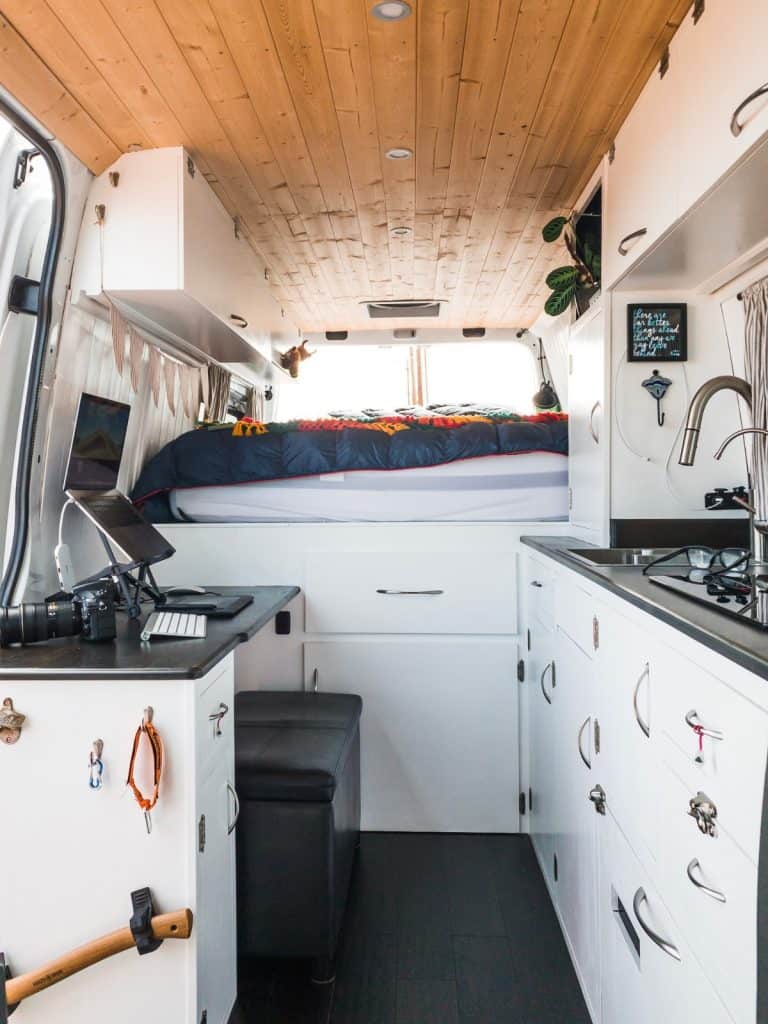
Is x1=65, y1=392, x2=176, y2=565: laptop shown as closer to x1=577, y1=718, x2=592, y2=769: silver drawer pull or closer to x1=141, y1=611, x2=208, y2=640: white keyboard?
x1=141, y1=611, x2=208, y2=640: white keyboard

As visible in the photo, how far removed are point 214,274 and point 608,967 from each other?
7.38 feet

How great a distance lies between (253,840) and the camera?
1730 millimetres

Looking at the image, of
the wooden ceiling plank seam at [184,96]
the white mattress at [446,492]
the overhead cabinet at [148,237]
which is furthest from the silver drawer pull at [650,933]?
the wooden ceiling plank seam at [184,96]

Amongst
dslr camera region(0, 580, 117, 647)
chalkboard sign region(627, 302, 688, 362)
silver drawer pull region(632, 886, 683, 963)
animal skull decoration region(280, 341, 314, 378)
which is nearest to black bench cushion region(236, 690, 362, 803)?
dslr camera region(0, 580, 117, 647)

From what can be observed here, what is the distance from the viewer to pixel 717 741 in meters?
0.84

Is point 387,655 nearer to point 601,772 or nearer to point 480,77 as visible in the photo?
point 601,772

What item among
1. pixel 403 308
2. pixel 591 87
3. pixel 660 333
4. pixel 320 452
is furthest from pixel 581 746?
pixel 403 308

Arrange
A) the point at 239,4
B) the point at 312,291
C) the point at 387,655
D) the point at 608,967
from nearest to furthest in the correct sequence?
1. the point at 608,967
2. the point at 239,4
3. the point at 387,655
4. the point at 312,291

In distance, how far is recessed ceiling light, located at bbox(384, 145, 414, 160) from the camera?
2.18 metres

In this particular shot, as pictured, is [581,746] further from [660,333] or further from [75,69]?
[75,69]

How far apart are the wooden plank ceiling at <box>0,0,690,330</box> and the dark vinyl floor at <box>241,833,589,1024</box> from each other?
89.6 inches

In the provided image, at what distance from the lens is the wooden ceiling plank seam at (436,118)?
5.28 feet

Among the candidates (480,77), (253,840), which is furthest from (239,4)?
(253,840)

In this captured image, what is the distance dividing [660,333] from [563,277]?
0.47m
